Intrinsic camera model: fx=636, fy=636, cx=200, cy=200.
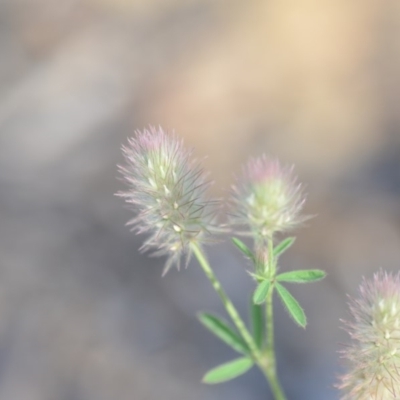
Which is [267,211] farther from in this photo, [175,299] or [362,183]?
[362,183]

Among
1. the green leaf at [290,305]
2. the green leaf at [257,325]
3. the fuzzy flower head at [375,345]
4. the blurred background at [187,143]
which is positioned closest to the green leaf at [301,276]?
the green leaf at [290,305]

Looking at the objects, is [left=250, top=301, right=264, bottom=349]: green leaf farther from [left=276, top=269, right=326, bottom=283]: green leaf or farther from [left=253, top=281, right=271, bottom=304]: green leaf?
[left=253, top=281, right=271, bottom=304]: green leaf

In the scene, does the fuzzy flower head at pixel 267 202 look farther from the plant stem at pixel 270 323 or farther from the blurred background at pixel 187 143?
the blurred background at pixel 187 143

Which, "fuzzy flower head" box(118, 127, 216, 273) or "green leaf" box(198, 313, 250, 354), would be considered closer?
"fuzzy flower head" box(118, 127, 216, 273)

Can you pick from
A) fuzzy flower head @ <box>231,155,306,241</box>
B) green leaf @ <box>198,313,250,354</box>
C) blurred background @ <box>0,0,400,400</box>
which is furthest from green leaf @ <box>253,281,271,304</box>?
blurred background @ <box>0,0,400,400</box>

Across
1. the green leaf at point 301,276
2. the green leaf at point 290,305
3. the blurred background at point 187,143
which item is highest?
the blurred background at point 187,143

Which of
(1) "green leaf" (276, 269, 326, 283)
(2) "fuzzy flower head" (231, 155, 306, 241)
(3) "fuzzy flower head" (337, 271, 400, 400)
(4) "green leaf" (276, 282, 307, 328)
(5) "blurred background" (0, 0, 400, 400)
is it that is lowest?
(3) "fuzzy flower head" (337, 271, 400, 400)
